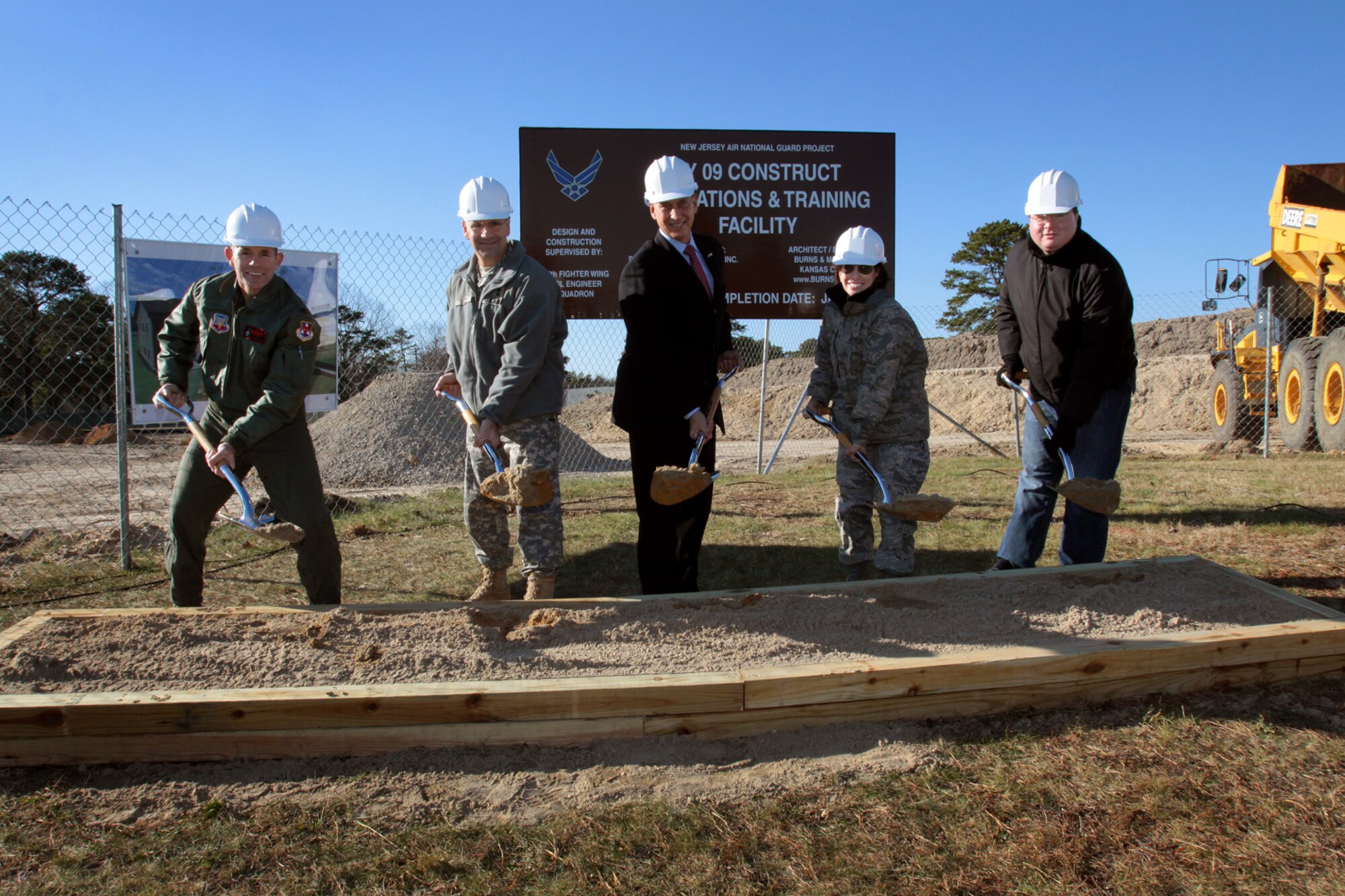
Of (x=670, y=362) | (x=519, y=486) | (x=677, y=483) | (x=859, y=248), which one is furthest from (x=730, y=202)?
(x=519, y=486)

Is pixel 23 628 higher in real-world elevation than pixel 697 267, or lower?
lower

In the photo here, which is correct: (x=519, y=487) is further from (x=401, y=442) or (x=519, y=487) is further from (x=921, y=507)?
(x=401, y=442)

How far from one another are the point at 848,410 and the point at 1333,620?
1.96m

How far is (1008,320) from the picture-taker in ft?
14.3

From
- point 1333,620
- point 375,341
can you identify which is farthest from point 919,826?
point 375,341

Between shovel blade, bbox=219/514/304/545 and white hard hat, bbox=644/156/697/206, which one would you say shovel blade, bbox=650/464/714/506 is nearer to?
white hard hat, bbox=644/156/697/206

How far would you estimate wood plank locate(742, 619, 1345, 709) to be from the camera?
108 inches

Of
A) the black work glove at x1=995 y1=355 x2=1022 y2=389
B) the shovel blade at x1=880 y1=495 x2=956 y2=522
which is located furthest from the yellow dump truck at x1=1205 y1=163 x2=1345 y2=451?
the shovel blade at x1=880 y1=495 x2=956 y2=522

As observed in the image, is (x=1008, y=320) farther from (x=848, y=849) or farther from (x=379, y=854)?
(x=379, y=854)

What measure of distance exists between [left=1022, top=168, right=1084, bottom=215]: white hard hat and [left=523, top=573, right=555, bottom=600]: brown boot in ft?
8.24

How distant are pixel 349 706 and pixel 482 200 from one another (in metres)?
2.00

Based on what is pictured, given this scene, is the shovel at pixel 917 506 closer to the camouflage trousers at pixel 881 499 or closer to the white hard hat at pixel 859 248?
the camouflage trousers at pixel 881 499

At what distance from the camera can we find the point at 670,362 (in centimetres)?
388

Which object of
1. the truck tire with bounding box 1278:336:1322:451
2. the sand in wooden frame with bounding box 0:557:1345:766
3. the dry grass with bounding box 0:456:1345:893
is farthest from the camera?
the truck tire with bounding box 1278:336:1322:451
